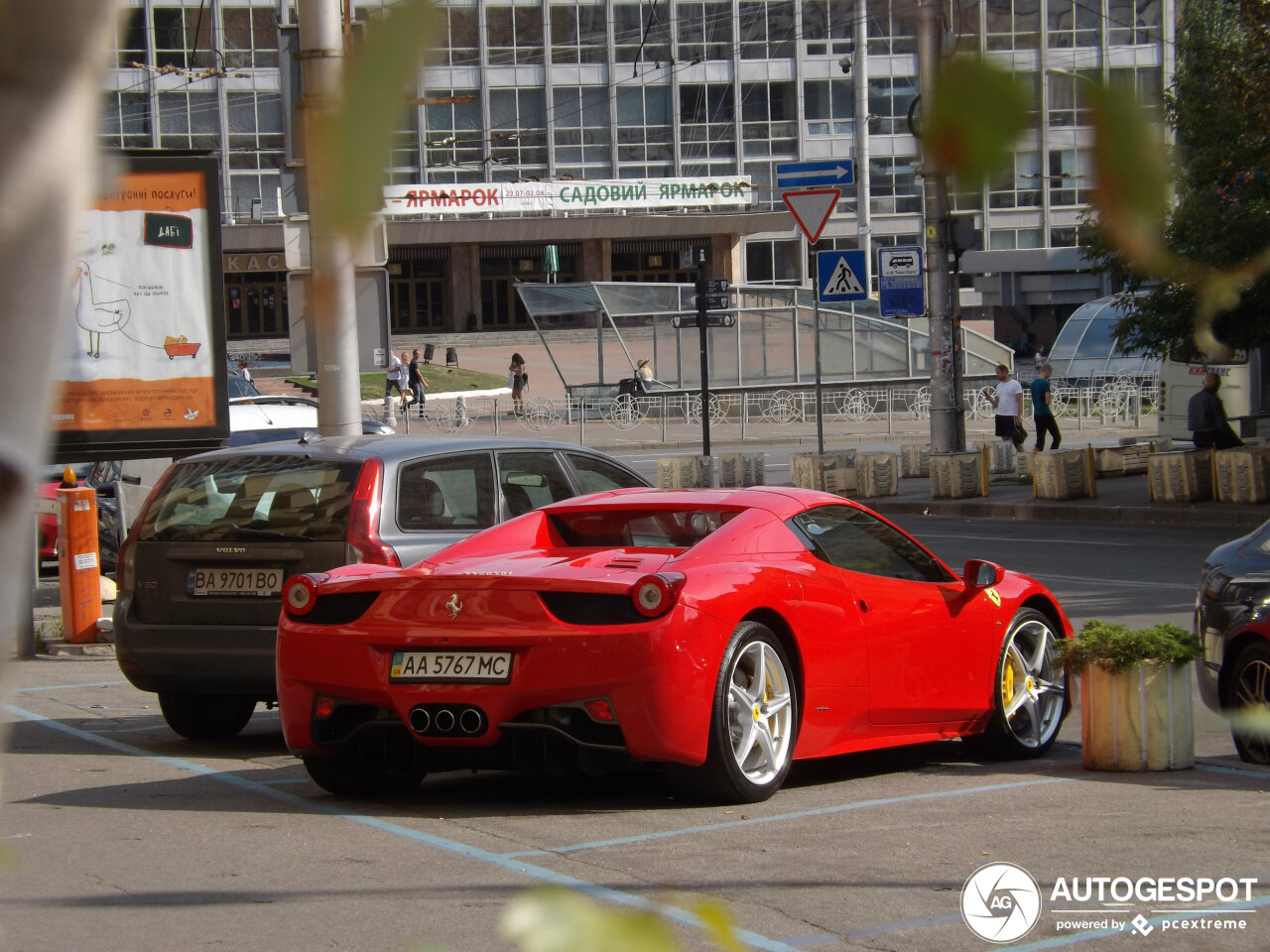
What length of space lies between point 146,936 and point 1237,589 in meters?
5.28

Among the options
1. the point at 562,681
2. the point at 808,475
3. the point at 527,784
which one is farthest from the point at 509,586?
the point at 808,475

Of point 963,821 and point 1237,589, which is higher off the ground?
point 1237,589

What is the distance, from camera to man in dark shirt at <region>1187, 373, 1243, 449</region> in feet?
66.7

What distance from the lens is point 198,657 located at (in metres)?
7.94

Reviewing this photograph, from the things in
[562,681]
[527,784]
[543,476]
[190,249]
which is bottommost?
[527,784]

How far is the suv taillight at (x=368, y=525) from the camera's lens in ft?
25.3

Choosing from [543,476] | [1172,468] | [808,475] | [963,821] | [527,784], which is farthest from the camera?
[808,475]

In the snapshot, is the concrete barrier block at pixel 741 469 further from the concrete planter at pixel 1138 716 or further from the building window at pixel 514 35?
the building window at pixel 514 35

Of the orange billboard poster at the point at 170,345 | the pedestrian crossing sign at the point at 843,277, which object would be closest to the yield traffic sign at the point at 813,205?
the pedestrian crossing sign at the point at 843,277

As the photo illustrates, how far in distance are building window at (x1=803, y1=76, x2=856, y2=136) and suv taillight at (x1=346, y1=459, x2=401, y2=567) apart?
5.33 metres

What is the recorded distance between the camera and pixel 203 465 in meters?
8.38

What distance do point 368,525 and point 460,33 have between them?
22.9 ft

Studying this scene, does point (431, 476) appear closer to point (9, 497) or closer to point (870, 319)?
point (9, 497)

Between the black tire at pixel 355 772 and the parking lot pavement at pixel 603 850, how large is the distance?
9cm
